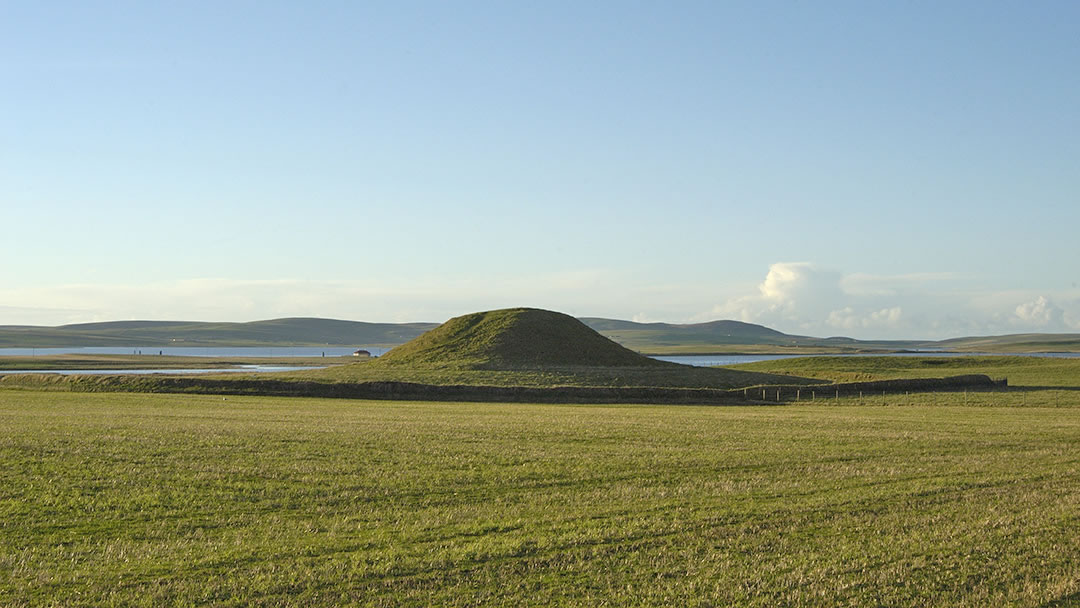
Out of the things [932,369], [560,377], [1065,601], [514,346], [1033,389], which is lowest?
[1065,601]

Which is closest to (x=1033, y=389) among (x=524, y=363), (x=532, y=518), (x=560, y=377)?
(x=560, y=377)

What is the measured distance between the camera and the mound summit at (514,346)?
101250 millimetres

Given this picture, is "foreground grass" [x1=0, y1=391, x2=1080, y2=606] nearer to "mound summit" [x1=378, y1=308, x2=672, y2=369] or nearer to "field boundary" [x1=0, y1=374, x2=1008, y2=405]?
"field boundary" [x1=0, y1=374, x2=1008, y2=405]

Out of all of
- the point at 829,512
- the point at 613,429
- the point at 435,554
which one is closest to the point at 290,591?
the point at 435,554

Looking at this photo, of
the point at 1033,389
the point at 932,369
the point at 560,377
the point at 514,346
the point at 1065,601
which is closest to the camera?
the point at 1065,601

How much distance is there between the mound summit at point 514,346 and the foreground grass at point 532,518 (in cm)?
6472

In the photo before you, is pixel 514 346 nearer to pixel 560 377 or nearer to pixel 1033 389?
pixel 560 377

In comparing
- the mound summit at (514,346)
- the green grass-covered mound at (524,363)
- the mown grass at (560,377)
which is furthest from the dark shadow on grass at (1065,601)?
the mound summit at (514,346)

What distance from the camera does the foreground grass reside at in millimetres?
12375

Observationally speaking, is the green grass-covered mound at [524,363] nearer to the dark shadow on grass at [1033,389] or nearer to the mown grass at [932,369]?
the mown grass at [932,369]

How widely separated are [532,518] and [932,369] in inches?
4180

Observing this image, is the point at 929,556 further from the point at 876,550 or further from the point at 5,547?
the point at 5,547

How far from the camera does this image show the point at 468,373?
87812 millimetres

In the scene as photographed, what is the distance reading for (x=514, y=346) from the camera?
107 m
